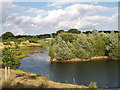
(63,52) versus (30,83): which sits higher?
(30,83)

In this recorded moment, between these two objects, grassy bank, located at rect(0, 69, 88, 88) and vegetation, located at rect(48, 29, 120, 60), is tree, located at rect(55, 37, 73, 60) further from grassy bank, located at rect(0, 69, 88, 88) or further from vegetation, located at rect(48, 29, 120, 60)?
grassy bank, located at rect(0, 69, 88, 88)

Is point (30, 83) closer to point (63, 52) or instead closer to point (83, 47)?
point (63, 52)

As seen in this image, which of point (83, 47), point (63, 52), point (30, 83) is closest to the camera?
point (30, 83)

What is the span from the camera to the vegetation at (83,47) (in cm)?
4388

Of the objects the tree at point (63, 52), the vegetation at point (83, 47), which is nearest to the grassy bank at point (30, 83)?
the tree at point (63, 52)

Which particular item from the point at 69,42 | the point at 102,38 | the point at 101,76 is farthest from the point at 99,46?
the point at 101,76

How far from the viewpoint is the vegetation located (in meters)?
43.9

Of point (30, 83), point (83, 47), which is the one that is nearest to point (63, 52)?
point (83, 47)

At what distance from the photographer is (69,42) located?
46188 mm

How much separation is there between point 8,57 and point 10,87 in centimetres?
1553

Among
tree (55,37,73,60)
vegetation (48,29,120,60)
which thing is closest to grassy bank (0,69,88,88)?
tree (55,37,73,60)

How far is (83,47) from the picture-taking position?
45.3 metres

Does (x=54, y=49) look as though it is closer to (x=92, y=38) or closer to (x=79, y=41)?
(x=79, y=41)

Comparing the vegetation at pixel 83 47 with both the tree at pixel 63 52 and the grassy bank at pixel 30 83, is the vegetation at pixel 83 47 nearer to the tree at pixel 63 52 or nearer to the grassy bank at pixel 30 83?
the tree at pixel 63 52
